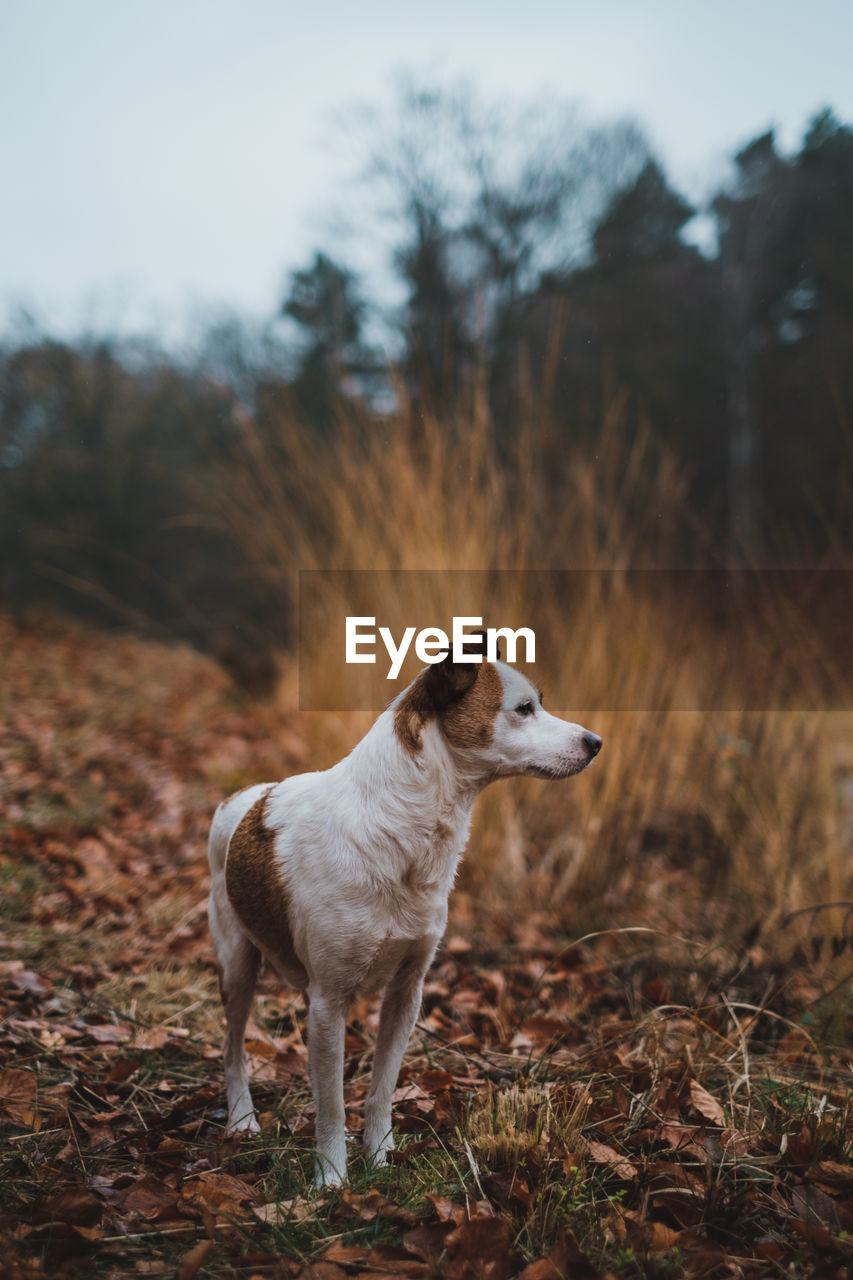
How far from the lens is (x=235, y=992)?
211 cm

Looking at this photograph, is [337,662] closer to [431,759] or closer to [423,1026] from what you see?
[423,1026]

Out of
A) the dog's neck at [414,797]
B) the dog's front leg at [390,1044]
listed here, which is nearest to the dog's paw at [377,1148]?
the dog's front leg at [390,1044]

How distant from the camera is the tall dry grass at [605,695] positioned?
3713mm

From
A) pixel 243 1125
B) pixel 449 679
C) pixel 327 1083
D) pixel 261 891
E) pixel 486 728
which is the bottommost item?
pixel 243 1125

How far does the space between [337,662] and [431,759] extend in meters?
3.05

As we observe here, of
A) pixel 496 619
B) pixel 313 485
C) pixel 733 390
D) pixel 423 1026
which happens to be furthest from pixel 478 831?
pixel 733 390

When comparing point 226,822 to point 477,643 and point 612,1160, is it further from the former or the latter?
point 612,1160

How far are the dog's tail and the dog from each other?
0.55 feet

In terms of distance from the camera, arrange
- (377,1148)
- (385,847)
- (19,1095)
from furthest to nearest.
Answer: (19,1095) < (377,1148) < (385,847)

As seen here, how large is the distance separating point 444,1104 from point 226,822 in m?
0.86

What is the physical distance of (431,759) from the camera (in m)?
1.80

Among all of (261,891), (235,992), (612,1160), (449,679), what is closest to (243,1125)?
(235,992)

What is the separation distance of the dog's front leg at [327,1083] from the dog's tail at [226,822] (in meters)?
0.46

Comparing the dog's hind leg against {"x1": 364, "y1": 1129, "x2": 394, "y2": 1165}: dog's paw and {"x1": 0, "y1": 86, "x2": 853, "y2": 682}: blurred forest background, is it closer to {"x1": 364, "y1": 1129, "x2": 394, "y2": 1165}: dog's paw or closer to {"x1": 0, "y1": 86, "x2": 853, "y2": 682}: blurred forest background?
{"x1": 364, "y1": 1129, "x2": 394, "y2": 1165}: dog's paw
